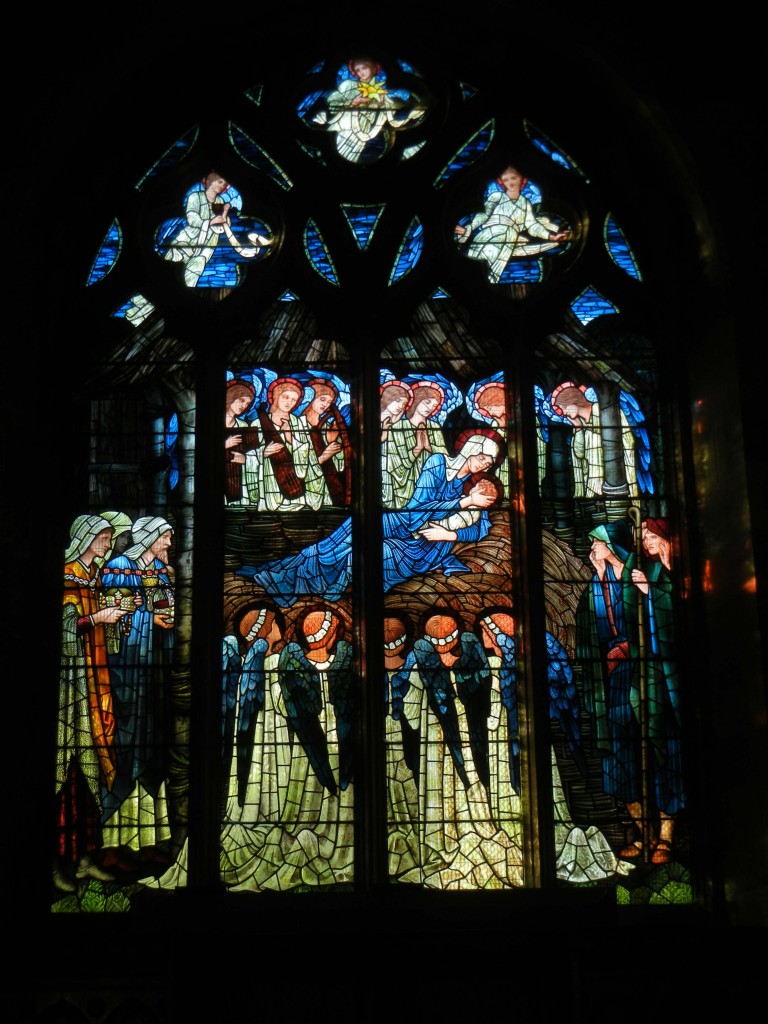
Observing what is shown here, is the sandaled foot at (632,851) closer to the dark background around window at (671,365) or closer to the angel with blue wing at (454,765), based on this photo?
the dark background around window at (671,365)

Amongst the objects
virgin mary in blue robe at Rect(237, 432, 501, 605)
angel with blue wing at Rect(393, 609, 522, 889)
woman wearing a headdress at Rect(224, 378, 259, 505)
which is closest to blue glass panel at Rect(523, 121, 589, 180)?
virgin mary in blue robe at Rect(237, 432, 501, 605)

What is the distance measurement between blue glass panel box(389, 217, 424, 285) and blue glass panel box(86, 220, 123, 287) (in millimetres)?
1336

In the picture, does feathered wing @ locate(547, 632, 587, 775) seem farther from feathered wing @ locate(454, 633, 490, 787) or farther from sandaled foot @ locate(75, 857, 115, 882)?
sandaled foot @ locate(75, 857, 115, 882)

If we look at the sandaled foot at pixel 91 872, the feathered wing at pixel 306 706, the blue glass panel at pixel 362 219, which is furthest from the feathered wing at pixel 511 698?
Answer: the blue glass panel at pixel 362 219

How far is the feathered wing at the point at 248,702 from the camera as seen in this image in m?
7.51

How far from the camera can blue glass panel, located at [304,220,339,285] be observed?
833 centimetres

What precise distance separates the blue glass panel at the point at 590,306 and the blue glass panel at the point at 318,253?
116 centimetres

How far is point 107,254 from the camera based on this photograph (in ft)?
27.5

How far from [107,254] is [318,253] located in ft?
3.34

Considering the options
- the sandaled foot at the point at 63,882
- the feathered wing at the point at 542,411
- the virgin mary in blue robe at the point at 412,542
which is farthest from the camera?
the feathered wing at the point at 542,411

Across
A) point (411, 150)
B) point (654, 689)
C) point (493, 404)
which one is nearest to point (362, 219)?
point (411, 150)

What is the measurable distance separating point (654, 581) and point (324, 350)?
189 centimetres

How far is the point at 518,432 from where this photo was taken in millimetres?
7965

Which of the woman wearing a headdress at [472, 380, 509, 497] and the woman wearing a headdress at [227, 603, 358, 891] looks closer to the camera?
the woman wearing a headdress at [227, 603, 358, 891]
